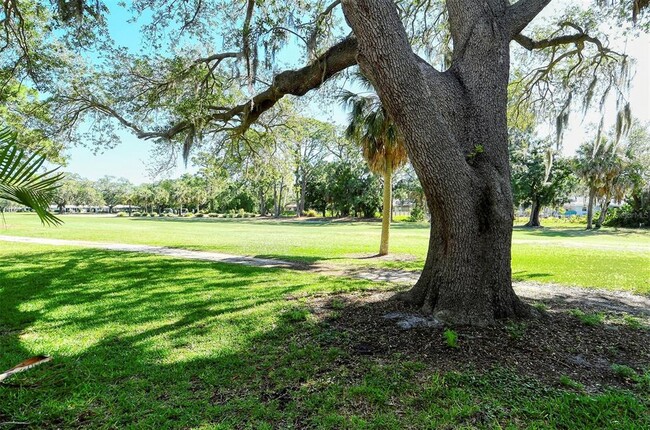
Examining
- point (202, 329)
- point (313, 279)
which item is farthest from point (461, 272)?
point (313, 279)

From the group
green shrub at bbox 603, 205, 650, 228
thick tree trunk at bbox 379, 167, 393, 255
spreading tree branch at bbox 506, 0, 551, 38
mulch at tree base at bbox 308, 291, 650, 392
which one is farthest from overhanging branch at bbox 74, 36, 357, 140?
green shrub at bbox 603, 205, 650, 228

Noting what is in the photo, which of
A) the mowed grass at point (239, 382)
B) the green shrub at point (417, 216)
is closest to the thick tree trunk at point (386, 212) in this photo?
the mowed grass at point (239, 382)

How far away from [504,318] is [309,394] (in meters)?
2.53

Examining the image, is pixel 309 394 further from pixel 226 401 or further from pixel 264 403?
pixel 226 401

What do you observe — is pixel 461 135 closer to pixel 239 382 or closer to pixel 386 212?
pixel 239 382

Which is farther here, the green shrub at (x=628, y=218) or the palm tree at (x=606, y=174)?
the green shrub at (x=628, y=218)

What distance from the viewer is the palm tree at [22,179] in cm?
204

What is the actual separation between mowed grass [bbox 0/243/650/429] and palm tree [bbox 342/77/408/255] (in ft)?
24.4

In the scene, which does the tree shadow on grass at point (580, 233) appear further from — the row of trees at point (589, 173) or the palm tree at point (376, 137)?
the palm tree at point (376, 137)

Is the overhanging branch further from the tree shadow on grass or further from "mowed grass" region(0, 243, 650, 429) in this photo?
the tree shadow on grass

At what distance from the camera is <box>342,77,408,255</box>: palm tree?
10734 mm

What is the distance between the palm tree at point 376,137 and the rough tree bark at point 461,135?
245 inches

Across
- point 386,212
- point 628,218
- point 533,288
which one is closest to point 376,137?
point 386,212

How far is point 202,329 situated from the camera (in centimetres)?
419
